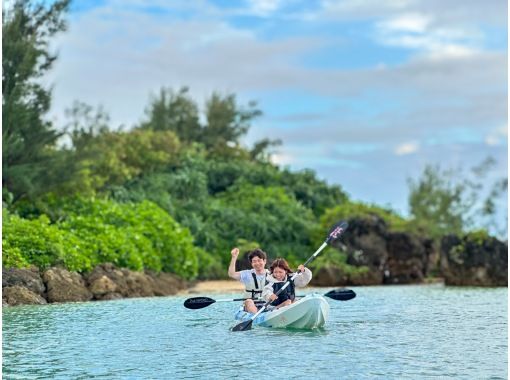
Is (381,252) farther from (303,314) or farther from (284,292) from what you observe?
(303,314)

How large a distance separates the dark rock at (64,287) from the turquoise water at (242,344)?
3.14 feet

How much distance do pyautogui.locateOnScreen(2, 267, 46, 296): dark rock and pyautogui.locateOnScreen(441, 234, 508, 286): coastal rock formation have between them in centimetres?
1522

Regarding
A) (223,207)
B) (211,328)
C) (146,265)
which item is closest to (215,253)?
(223,207)

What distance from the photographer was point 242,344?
13.9m

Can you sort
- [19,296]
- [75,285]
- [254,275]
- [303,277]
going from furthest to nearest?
[75,285] < [19,296] < [254,275] < [303,277]

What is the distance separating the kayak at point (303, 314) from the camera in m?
15.4

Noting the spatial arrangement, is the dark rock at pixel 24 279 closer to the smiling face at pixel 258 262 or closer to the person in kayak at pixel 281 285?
the smiling face at pixel 258 262

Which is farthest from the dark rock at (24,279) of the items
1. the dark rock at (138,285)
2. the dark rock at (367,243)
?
the dark rock at (367,243)

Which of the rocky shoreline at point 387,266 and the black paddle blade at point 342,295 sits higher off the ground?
the rocky shoreline at point 387,266

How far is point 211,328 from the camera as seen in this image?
16359 mm

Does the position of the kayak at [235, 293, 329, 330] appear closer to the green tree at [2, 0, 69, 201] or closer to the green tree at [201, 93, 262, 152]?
the green tree at [2, 0, 69, 201]

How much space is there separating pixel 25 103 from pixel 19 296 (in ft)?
29.3

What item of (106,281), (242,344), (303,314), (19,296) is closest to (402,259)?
(106,281)

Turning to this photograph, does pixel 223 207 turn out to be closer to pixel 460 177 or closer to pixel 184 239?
pixel 184 239
